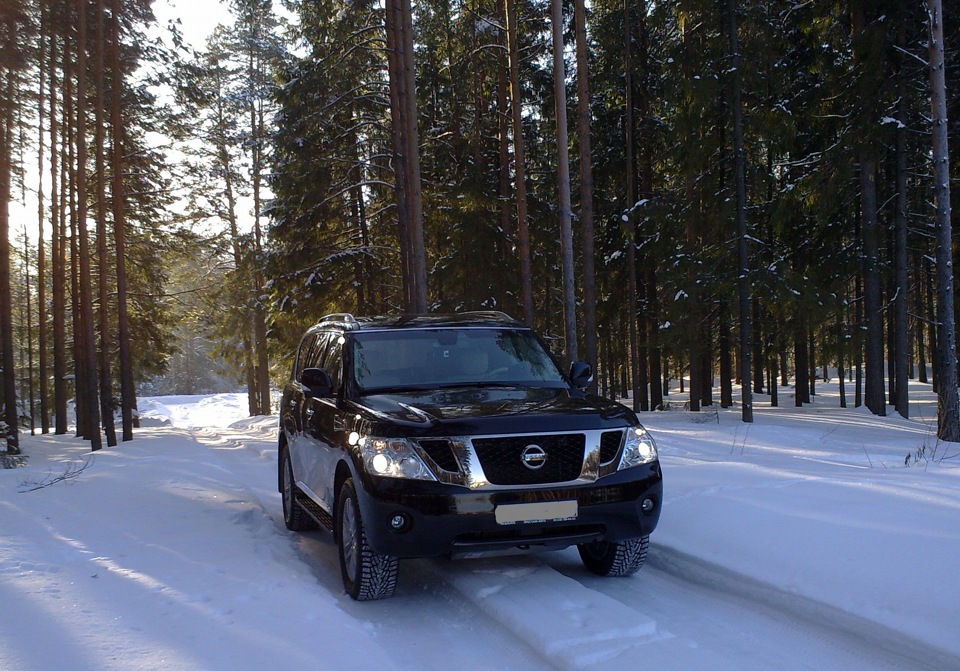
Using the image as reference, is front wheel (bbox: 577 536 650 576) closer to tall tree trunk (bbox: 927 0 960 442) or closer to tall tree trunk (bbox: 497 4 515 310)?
tall tree trunk (bbox: 927 0 960 442)

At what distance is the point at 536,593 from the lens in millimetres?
5355

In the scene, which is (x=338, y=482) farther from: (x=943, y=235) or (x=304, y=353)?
(x=943, y=235)

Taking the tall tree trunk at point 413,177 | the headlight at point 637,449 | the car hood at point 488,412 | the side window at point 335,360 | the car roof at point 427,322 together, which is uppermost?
the tall tree trunk at point 413,177

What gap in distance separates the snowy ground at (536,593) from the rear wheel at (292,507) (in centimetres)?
16

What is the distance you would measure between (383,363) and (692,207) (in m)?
18.2

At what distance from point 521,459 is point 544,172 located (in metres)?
23.7

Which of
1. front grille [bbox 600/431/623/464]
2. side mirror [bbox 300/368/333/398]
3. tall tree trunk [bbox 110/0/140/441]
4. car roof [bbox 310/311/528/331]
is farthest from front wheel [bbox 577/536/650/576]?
tall tree trunk [bbox 110/0/140/441]

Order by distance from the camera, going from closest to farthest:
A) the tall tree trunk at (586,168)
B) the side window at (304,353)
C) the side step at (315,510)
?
the side step at (315,510) → the side window at (304,353) → the tall tree trunk at (586,168)

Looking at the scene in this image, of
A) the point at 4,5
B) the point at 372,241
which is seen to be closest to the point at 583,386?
the point at 4,5

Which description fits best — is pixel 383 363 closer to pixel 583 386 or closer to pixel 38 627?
pixel 583 386

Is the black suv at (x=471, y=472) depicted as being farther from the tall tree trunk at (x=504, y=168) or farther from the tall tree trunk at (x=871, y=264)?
the tall tree trunk at (x=504, y=168)

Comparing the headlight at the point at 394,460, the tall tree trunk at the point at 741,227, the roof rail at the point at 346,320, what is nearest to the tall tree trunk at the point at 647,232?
the tall tree trunk at the point at 741,227

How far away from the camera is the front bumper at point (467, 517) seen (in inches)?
197

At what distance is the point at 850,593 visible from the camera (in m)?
4.88
